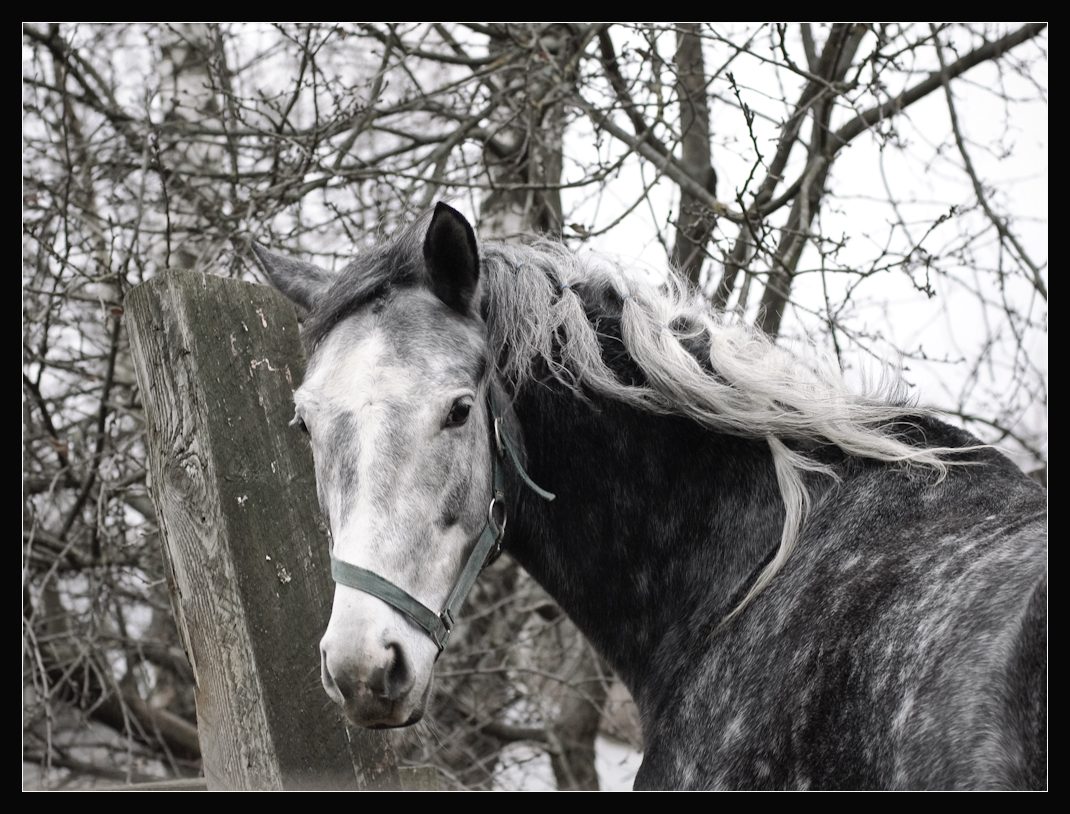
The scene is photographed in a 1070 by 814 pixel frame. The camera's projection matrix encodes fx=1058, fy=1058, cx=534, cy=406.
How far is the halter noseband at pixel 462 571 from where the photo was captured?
2105 mm

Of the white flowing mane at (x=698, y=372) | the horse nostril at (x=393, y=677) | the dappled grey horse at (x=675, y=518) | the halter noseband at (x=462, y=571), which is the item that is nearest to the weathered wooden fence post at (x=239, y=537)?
the dappled grey horse at (x=675, y=518)

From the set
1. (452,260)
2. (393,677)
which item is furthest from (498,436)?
(393,677)

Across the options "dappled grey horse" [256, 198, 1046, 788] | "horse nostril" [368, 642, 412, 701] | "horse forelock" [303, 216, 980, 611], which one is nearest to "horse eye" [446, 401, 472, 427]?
"dappled grey horse" [256, 198, 1046, 788]

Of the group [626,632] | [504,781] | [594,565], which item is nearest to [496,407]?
[594,565]

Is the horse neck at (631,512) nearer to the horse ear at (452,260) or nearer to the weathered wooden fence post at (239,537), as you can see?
the horse ear at (452,260)

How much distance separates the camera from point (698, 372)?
2.57 m

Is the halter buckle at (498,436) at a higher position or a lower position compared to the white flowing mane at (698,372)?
lower

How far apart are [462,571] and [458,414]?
351 millimetres

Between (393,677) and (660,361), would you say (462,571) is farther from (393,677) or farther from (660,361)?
(660,361)

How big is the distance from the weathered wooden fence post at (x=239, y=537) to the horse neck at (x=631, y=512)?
1.89 ft

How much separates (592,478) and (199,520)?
0.97 meters

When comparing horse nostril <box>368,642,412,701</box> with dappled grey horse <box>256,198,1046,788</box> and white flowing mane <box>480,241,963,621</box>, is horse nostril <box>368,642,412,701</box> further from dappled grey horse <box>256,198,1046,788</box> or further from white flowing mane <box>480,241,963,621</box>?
white flowing mane <box>480,241,963,621</box>

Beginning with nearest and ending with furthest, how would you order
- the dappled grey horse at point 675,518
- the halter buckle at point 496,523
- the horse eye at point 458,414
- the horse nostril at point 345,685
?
the dappled grey horse at point 675,518 < the horse nostril at point 345,685 < the horse eye at point 458,414 < the halter buckle at point 496,523

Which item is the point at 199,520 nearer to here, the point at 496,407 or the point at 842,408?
the point at 496,407
